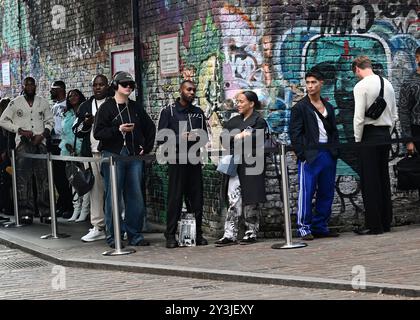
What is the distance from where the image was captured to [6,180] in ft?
55.9

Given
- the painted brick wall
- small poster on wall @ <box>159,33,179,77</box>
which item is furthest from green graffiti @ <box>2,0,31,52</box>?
small poster on wall @ <box>159,33,179,77</box>

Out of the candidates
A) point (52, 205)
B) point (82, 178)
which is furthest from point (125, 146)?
point (52, 205)

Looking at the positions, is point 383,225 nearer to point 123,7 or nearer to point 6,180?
point 123,7

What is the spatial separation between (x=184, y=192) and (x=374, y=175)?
227 cm

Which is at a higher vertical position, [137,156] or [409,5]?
[409,5]

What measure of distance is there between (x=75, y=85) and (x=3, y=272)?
7.19 metres

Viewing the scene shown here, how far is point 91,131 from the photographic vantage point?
13.5 metres

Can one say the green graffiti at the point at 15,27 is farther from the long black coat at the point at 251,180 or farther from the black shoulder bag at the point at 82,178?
the long black coat at the point at 251,180

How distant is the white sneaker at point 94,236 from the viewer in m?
13.6

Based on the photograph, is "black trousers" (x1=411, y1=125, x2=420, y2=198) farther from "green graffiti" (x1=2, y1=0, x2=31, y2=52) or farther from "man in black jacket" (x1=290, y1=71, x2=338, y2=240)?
"green graffiti" (x1=2, y1=0, x2=31, y2=52)

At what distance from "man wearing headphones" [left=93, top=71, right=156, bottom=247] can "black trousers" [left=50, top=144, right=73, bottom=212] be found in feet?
11.4

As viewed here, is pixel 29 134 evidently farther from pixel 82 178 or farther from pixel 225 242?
pixel 225 242

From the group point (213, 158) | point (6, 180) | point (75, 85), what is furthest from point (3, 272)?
point (75, 85)

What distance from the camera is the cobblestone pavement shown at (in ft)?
30.3
